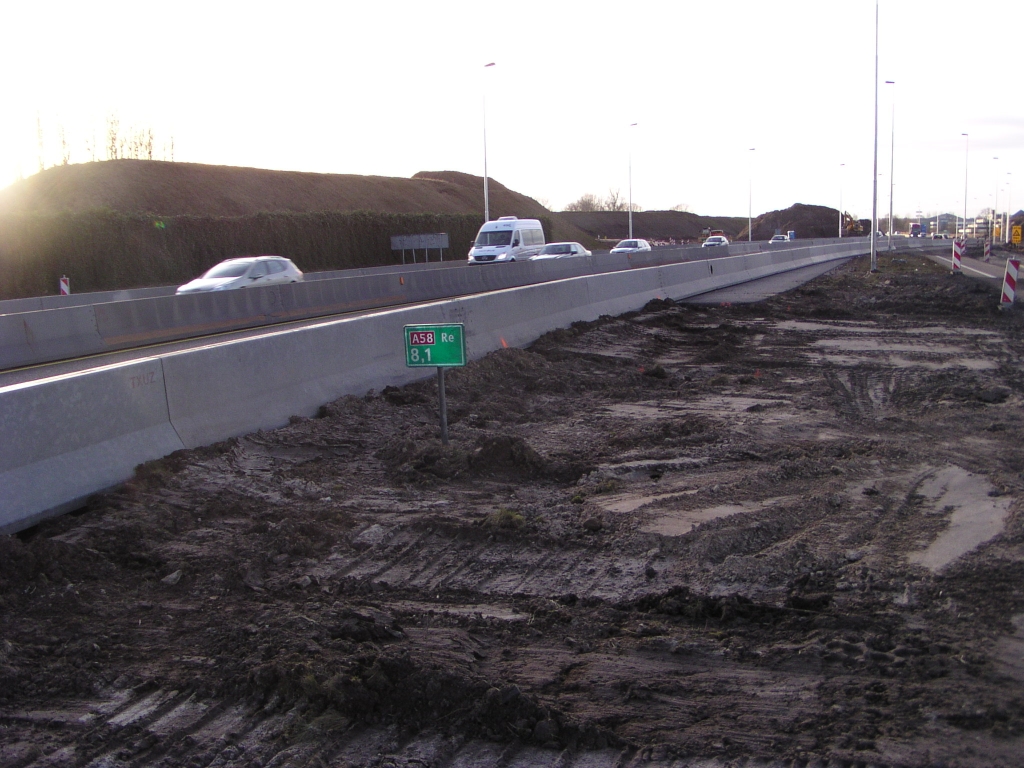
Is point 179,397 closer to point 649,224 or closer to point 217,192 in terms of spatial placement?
point 217,192

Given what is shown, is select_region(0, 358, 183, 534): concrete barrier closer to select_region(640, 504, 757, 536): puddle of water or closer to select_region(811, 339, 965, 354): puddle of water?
select_region(640, 504, 757, 536): puddle of water

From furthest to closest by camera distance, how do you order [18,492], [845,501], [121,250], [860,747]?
[121,250]
[845,501]
[18,492]
[860,747]

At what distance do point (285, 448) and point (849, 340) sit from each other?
440 inches

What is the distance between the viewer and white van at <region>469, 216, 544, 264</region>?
37.6 metres

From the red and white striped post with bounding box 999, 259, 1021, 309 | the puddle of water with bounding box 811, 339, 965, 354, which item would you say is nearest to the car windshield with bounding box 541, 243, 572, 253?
the red and white striped post with bounding box 999, 259, 1021, 309

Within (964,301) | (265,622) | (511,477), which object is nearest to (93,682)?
(265,622)

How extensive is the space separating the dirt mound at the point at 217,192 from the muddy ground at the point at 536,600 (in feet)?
130

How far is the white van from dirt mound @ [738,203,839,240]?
108 meters

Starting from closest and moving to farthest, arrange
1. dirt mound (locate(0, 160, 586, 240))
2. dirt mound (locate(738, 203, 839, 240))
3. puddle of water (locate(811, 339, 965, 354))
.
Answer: puddle of water (locate(811, 339, 965, 354)), dirt mound (locate(0, 160, 586, 240)), dirt mound (locate(738, 203, 839, 240))

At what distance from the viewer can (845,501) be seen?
20.6 feet

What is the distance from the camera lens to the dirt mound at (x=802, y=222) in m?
142

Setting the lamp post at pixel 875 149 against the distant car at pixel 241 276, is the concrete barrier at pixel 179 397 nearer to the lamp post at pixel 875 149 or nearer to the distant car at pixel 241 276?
the distant car at pixel 241 276

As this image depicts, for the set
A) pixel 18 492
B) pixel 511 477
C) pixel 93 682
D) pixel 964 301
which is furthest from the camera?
pixel 964 301

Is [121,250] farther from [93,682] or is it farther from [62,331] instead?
[93,682]
